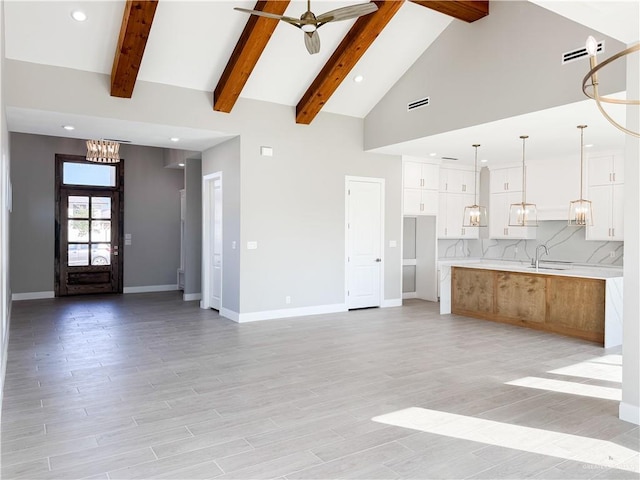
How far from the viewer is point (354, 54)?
611 centimetres

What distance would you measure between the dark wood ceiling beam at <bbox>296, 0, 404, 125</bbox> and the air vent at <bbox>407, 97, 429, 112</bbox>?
114 centimetres

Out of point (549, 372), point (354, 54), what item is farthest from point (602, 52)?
point (549, 372)

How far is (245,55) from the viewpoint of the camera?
5.61 meters

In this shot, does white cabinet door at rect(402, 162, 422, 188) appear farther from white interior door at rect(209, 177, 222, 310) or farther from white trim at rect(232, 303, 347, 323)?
white interior door at rect(209, 177, 222, 310)

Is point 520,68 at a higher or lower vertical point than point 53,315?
higher

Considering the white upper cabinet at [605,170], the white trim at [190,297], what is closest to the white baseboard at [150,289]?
the white trim at [190,297]

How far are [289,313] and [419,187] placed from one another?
348 centimetres

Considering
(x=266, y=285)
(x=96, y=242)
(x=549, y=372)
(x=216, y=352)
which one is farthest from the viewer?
(x=96, y=242)

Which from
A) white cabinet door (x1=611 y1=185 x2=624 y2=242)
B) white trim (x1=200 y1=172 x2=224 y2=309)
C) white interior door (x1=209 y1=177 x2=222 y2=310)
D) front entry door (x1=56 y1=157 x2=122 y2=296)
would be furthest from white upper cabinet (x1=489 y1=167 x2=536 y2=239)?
front entry door (x1=56 y1=157 x2=122 y2=296)

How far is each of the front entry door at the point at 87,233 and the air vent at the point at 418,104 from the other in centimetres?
658

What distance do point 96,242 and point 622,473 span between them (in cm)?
985

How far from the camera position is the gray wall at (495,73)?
4.91 metres

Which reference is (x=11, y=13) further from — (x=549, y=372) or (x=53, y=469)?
(x=549, y=372)

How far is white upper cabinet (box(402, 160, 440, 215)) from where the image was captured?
8.53 meters
